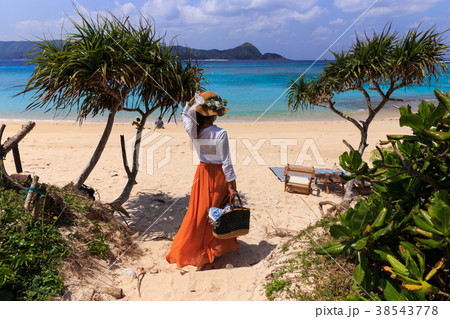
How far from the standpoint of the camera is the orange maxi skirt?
4000mm

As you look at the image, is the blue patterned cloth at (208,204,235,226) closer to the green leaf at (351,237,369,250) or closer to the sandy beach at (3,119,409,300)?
the sandy beach at (3,119,409,300)

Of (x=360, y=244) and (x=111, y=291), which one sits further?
(x=111, y=291)

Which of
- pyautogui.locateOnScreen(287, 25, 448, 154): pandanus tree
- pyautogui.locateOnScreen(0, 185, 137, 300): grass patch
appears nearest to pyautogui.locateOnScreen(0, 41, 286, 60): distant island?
pyautogui.locateOnScreen(287, 25, 448, 154): pandanus tree

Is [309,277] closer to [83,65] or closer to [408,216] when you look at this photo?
[408,216]

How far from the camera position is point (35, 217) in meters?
3.41

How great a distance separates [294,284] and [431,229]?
1.75 m

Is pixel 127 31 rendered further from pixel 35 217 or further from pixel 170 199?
pixel 170 199

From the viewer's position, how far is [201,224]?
407 cm

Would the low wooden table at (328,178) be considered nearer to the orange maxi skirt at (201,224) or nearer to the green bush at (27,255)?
the orange maxi skirt at (201,224)

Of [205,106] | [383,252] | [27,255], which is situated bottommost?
[27,255]

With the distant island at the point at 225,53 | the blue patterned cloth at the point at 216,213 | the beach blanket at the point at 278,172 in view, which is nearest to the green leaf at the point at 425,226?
the blue patterned cloth at the point at 216,213

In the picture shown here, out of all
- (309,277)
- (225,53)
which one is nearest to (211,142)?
(309,277)

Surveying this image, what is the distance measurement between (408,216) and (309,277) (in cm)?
146

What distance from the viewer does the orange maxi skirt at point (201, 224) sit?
13.1 feet
